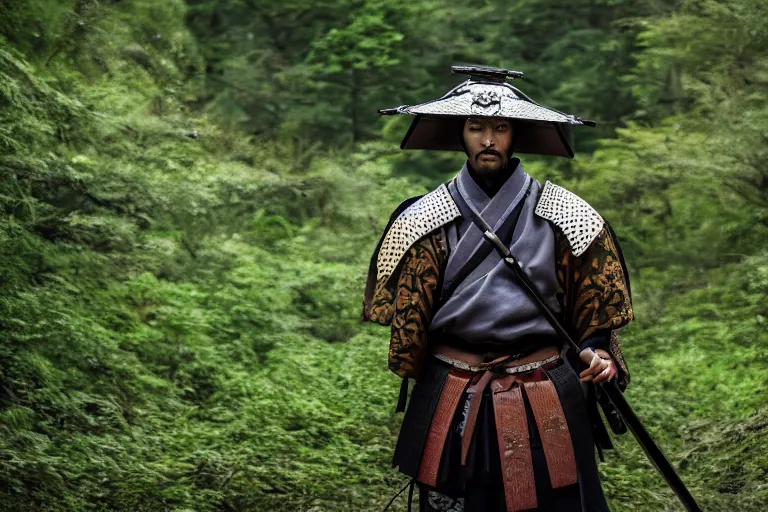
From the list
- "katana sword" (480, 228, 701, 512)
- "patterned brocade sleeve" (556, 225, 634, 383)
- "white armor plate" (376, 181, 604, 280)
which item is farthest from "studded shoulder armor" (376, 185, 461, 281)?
"patterned brocade sleeve" (556, 225, 634, 383)

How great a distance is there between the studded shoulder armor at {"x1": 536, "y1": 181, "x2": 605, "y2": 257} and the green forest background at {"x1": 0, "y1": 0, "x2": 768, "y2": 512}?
2724 mm

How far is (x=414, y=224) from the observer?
136 inches

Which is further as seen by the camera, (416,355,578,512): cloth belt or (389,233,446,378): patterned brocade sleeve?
(389,233,446,378): patterned brocade sleeve

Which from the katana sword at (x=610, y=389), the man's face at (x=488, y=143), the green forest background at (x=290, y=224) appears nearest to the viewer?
the katana sword at (x=610, y=389)

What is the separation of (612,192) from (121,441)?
20.1 feet

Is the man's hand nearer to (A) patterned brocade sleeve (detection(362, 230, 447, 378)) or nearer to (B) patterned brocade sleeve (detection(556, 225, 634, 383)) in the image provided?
(B) patterned brocade sleeve (detection(556, 225, 634, 383))

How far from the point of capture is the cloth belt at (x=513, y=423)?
3246 mm

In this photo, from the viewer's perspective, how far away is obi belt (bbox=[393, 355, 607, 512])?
3.26 metres

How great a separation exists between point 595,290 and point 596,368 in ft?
0.86

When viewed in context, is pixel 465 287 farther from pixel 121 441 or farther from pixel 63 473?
pixel 121 441

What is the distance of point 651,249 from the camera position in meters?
10.1

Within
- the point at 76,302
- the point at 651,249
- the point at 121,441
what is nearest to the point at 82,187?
the point at 76,302

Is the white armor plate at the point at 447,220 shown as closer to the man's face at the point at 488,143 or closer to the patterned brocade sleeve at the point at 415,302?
the patterned brocade sleeve at the point at 415,302

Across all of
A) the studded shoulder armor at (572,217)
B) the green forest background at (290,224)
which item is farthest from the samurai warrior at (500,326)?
the green forest background at (290,224)
